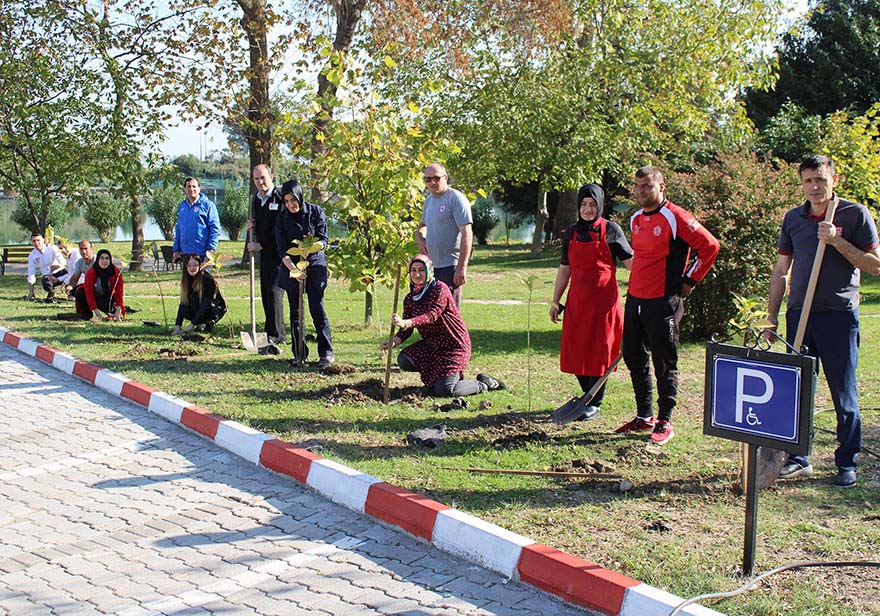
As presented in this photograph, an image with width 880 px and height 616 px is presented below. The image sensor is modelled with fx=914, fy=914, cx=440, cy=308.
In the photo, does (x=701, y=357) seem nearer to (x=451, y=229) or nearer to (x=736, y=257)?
(x=736, y=257)

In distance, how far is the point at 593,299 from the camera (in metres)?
6.99

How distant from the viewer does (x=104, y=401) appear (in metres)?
8.47

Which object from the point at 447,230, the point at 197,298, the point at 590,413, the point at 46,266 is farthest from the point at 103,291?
the point at 590,413

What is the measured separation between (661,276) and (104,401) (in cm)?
523

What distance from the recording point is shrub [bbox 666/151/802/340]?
10.1 m

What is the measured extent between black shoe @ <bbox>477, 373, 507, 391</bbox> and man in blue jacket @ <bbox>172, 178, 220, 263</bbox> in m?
4.88

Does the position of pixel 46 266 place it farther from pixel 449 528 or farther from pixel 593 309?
pixel 449 528

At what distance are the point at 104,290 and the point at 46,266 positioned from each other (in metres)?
4.75

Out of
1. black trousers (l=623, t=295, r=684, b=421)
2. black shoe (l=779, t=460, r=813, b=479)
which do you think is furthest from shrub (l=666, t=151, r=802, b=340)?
black shoe (l=779, t=460, r=813, b=479)

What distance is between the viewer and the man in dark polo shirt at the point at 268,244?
401 inches

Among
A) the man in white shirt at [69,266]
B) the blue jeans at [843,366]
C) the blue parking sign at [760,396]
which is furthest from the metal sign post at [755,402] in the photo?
the man in white shirt at [69,266]

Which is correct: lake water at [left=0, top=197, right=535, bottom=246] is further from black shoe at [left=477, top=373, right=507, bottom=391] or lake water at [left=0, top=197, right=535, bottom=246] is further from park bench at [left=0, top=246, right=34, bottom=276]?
black shoe at [left=477, top=373, right=507, bottom=391]

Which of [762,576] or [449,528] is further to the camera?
[449,528]

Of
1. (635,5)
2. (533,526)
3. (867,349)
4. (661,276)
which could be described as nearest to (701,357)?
(867,349)
